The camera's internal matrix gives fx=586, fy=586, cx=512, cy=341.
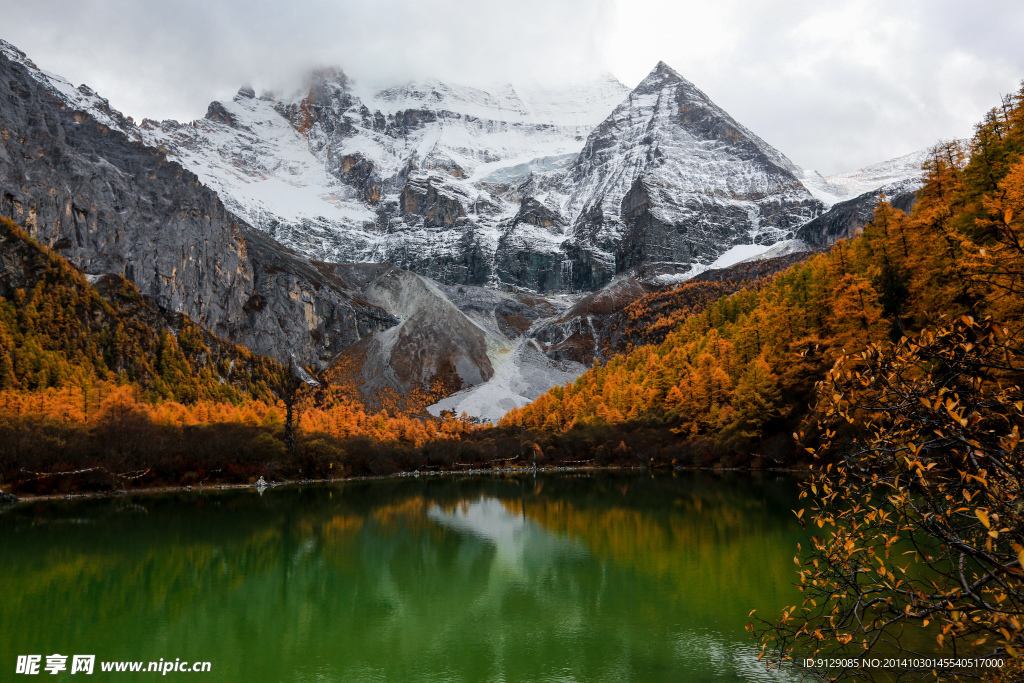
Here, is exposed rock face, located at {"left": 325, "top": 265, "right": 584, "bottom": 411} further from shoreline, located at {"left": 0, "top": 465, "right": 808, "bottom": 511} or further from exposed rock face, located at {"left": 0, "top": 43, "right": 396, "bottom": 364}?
shoreline, located at {"left": 0, "top": 465, "right": 808, "bottom": 511}

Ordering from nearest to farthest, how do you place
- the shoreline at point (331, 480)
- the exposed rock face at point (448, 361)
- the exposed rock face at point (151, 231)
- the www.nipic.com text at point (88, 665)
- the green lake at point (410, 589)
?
1. the www.nipic.com text at point (88, 665)
2. the green lake at point (410, 589)
3. the shoreline at point (331, 480)
4. the exposed rock face at point (151, 231)
5. the exposed rock face at point (448, 361)

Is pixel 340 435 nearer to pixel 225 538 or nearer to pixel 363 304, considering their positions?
pixel 225 538

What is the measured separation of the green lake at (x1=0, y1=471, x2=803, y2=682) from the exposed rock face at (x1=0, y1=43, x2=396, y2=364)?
11493 cm

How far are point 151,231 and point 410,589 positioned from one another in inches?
5993

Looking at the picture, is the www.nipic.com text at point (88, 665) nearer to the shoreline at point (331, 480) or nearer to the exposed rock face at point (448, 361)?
the shoreline at point (331, 480)

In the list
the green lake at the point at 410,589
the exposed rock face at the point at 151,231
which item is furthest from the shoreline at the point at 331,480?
the exposed rock face at the point at 151,231

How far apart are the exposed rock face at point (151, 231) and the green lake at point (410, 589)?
114932mm

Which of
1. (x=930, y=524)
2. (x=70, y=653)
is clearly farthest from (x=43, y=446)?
(x=930, y=524)

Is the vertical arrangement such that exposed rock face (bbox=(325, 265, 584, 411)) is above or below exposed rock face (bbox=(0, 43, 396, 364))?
below

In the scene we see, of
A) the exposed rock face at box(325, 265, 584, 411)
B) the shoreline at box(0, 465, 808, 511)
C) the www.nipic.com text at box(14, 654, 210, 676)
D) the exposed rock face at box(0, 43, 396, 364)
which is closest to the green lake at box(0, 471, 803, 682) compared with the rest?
the www.nipic.com text at box(14, 654, 210, 676)

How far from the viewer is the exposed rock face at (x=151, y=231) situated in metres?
119

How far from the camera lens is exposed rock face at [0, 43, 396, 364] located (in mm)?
118875

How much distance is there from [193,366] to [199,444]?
7636 centimetres

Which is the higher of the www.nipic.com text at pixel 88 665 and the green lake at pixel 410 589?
the www.nipic.com text at pixel 88 665
